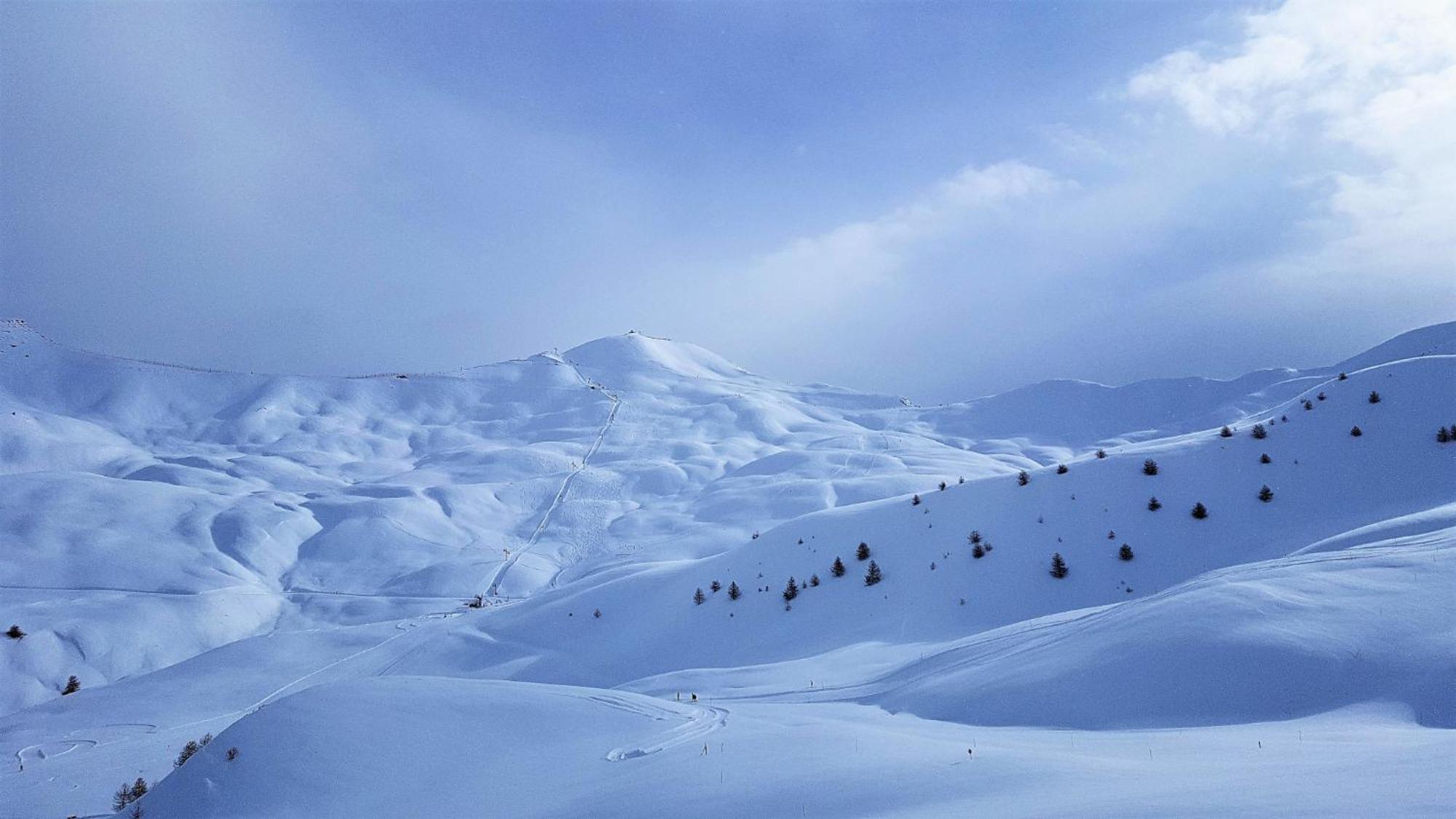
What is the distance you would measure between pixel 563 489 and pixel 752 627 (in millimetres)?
30611

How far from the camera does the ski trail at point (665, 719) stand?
9.11 meters

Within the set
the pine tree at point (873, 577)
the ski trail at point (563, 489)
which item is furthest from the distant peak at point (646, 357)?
the pine tree at point (873, 577)

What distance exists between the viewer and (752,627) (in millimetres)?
18844

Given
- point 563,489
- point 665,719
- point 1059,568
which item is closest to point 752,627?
point 1059,568

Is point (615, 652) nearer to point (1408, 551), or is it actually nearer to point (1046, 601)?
point (1046, 601)

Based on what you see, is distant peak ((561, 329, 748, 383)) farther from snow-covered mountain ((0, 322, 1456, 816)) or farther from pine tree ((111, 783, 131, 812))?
pine tree ((111, 783, 131, 812))

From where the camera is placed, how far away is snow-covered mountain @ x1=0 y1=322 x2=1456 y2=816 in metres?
7.09

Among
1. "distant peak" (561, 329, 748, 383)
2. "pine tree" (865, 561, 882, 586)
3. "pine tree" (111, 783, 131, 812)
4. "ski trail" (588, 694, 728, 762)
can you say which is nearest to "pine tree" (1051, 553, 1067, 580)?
"pine tree" (865, 561, 882, 586)

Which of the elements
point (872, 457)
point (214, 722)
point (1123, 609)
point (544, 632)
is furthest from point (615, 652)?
point (872, 457)

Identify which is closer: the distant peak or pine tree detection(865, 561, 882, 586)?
pine tree detection(865, 561, 882, 586)

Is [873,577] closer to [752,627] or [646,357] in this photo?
[752,627]

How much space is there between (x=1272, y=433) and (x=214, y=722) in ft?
94.2

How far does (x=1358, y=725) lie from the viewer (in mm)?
6590

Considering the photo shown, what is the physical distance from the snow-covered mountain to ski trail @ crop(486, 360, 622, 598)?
1.08ft
